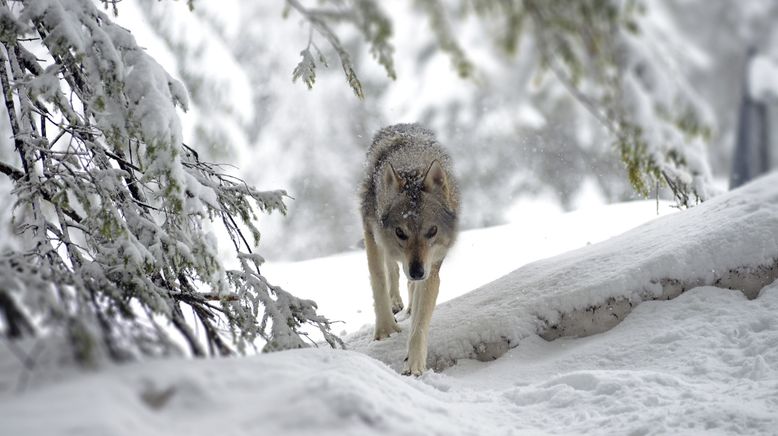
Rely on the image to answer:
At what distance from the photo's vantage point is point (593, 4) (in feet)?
7.16

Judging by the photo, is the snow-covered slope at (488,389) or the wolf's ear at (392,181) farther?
the wolf's ear at (392,181)

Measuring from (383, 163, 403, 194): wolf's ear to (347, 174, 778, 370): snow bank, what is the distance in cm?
121

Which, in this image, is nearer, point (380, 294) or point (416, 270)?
point (416, 270)

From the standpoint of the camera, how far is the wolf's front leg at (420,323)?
15.4ft

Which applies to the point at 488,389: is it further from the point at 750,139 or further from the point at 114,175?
the point at 750,139

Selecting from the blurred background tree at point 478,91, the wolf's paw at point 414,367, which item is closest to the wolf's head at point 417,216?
the wolf's paw at point 414,367

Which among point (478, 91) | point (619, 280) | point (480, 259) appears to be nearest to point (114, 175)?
point (619, 280)

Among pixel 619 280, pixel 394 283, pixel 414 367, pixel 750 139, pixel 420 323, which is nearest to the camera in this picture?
pixel 414 367

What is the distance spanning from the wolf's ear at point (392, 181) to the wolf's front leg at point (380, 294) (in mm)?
679

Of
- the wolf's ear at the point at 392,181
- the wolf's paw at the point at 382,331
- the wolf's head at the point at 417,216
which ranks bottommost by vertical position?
the wolf's paw at the point at 382,331

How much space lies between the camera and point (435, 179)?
5.45 meters

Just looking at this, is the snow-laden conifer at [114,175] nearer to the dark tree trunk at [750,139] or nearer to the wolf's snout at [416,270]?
the wolf's snout at [416,270]

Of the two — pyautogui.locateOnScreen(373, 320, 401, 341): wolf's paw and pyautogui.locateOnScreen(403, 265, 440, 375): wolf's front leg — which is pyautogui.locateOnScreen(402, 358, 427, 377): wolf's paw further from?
pyautogui.locateOnScreen(373, 320, 401, 341): wolf's paw

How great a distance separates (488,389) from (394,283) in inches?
108
